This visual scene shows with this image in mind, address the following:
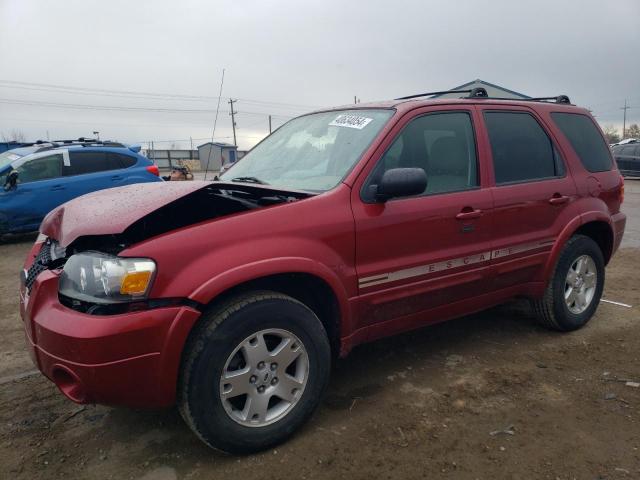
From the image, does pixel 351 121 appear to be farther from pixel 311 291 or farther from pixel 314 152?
pixel 311 291

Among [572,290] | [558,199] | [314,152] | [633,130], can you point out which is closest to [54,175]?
[314,152]

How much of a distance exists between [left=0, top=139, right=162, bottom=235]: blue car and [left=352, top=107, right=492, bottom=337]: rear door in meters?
7.23

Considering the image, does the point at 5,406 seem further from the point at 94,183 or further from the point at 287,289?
the point at 94,183

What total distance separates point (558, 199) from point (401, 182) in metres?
1.74

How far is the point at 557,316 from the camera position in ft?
13.5

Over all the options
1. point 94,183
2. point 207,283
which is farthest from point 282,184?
point 94,183

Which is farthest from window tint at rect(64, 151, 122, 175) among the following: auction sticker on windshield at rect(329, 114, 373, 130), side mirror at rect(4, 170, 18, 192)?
auction sticker on windshield at rect(329, 114, 373, 130)

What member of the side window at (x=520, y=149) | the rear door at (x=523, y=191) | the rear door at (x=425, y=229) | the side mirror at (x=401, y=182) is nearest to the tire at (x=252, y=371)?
the rear door at (x=425, y=229)

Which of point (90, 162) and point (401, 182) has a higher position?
point (90, 162)

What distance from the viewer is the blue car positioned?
8.59 meters

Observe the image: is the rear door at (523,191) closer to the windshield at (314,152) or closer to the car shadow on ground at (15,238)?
the windshield at (314,152)

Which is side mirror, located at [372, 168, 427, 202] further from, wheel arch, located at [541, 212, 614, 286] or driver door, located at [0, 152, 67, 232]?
driver door, located at [0, 152, 67, 232]

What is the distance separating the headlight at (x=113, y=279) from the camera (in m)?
2.26

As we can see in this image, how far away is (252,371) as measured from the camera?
2.54m
